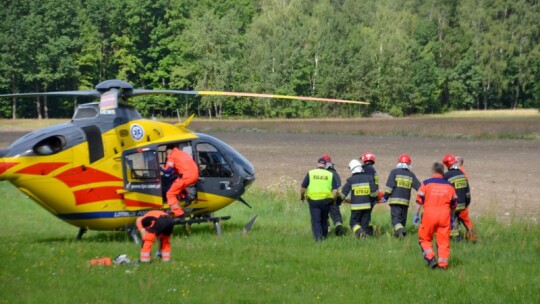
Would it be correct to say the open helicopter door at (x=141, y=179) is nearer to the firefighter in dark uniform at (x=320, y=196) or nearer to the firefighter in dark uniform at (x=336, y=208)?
the firefighter in dark uniform at (x=320, y=196)

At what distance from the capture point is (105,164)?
15906mm

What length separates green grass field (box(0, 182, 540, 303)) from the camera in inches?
445

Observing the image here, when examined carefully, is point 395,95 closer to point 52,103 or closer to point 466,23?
point 466,23

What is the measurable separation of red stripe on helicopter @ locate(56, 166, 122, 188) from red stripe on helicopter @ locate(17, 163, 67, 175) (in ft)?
0.60

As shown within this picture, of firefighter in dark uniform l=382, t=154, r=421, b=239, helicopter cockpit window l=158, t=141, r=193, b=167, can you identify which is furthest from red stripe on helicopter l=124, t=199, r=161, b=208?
firefighter in dark uniform l=382, t=154, r=421, b=239

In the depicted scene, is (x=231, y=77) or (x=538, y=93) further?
(x=538, y=93)

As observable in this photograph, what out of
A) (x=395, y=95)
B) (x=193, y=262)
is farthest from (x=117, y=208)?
(x=395, y=95)

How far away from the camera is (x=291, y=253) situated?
48.8ft

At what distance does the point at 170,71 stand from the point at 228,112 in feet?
29.5

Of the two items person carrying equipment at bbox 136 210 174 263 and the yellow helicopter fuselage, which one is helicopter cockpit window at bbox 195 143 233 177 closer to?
the yellow helicopter fuselage

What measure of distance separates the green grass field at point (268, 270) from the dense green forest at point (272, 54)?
72332mm

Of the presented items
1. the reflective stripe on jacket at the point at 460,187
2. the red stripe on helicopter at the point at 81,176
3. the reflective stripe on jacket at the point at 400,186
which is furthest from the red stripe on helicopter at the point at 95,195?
the reflective stripe on jacket at the point at 460,187

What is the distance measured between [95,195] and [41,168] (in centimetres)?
121

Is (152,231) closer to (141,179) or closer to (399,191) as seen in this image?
(141,179)
